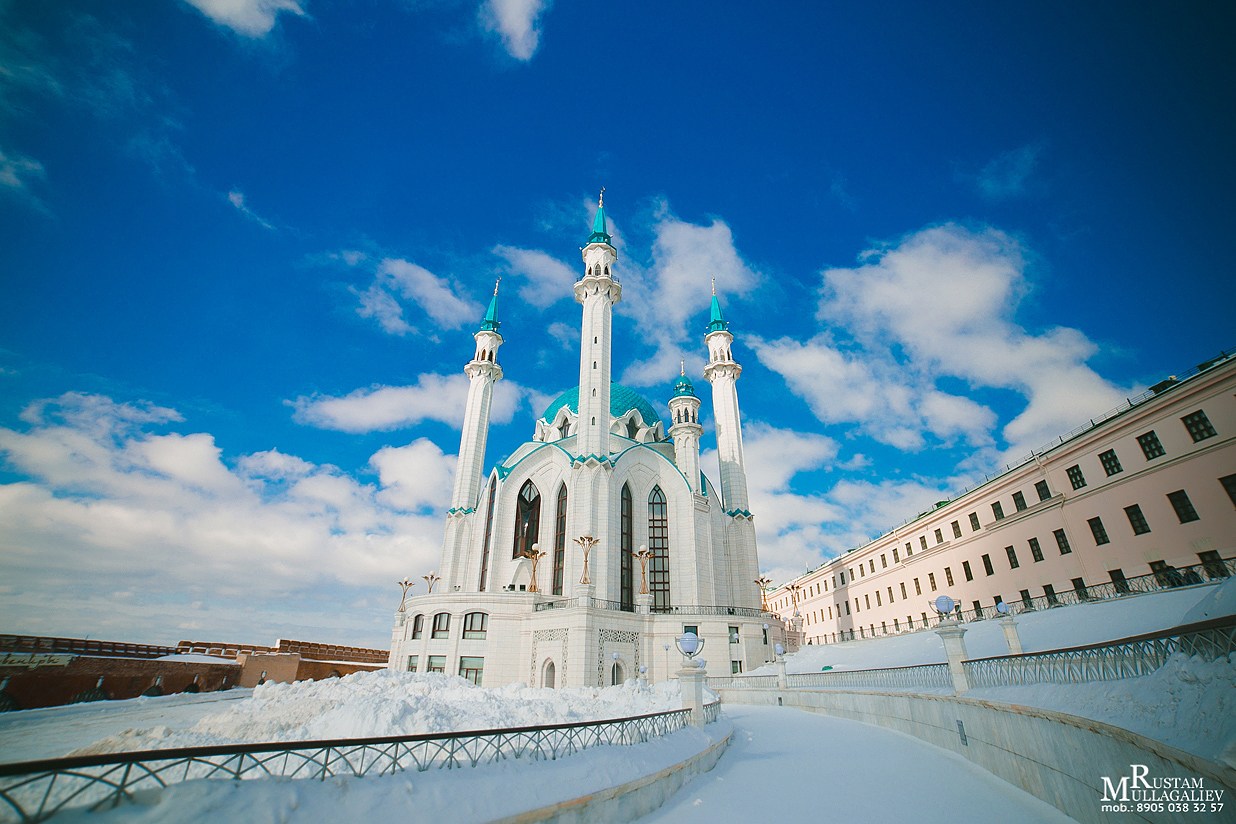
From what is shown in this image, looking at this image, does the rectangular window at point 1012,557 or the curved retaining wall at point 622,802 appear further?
the rectangular window at point 1012,557

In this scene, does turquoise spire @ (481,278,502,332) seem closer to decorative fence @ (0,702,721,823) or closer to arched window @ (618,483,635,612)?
arched window @ (618,483,635,612)

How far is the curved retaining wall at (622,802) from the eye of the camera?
5.46m

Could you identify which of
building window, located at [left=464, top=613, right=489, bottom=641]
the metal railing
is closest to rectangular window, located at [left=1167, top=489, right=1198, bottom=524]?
the metal railing

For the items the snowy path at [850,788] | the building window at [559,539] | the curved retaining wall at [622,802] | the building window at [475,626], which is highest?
the building window at [559,539]

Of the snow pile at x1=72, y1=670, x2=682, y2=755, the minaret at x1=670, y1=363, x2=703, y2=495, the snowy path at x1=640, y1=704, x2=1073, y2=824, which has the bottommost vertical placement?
the snowy path at x1=640, y1=704, x2=1073, y2=824

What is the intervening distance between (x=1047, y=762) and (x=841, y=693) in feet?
41.9

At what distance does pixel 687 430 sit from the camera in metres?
Result: 42.8

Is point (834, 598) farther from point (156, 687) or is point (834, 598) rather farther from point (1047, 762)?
point (156, 687)

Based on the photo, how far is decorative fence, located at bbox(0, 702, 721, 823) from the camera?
346 cm

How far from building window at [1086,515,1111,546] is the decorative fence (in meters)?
27.9

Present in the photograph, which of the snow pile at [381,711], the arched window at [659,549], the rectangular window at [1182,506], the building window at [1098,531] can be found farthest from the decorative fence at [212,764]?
the arched window at [659,549]

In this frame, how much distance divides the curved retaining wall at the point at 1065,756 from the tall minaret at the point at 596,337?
87.2ft

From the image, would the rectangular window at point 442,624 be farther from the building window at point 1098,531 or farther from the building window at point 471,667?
the building window at point 1098,531

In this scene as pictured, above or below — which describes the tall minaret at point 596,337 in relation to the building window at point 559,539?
above
